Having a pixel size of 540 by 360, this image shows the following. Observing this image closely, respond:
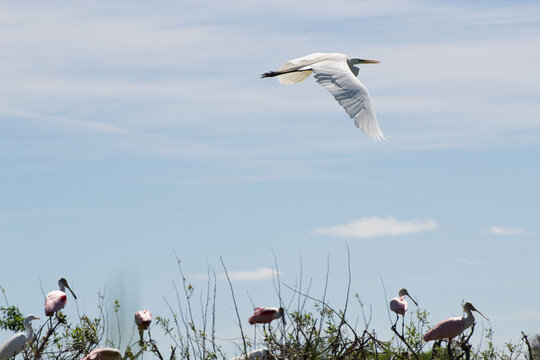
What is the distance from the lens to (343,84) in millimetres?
8594

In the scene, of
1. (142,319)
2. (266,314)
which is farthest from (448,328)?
(142,319)

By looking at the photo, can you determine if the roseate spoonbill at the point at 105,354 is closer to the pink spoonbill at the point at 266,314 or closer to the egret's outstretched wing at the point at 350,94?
the egret's outstretched wing at the point at 350,94

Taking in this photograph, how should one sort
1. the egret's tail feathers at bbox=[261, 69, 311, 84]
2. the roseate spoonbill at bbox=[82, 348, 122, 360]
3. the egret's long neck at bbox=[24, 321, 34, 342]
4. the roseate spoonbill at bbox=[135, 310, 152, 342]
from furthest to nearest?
the egret's tail feathers at bbox=[261, 69, 311, 84], the egret's long neck at bbox=[24, 321, 34, 342], the roseate spoonbill at bbox=[135, 310, 152, 342], the roseate spoonbill at bbox=[82, 348, 122, 360]

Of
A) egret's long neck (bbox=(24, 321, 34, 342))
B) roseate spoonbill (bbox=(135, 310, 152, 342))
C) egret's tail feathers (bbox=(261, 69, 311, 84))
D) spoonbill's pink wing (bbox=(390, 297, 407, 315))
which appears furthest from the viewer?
egret's tail feathers (bbox=(261, 69, 311, 84))

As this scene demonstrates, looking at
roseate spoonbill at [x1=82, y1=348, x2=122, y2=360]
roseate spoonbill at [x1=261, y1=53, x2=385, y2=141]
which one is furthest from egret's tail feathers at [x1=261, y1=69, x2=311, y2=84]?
roseate spoonbill at [x1=82, y1=348, x2=122, y2=360]

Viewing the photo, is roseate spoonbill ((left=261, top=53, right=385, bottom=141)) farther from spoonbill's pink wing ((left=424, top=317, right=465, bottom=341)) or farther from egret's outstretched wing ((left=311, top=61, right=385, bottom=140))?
spoonbill's pink wing ((left=424, top=317, right=465, bottom=341))

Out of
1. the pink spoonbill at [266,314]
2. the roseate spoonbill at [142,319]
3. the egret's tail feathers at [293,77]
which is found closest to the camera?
the roseate spoonbill at [142,319]

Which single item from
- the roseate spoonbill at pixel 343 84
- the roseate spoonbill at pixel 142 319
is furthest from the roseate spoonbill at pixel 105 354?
the roseate spoonbill at pixel 142 319

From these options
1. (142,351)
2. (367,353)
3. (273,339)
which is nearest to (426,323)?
(367,353)

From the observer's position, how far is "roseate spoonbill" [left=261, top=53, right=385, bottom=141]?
7992mm

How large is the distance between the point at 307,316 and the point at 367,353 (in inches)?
25.4

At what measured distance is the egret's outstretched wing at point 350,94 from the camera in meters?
7.96

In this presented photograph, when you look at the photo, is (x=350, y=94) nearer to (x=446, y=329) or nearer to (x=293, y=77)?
(x=446, y=329)

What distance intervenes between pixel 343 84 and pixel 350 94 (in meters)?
0.23
